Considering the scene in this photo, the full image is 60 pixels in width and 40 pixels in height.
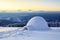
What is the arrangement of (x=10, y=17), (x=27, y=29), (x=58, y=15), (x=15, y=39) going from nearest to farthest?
(x=15, y=39) → (x=27, y=29) → (x=10, y=17) → (x=58, y=15)

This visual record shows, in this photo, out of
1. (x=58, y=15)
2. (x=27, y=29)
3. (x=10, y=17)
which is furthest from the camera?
(x=58, y=15)

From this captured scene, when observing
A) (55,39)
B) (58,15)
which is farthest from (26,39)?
(58,15)

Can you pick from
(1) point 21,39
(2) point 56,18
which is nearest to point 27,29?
(1) point 21,39

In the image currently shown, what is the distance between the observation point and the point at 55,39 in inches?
121

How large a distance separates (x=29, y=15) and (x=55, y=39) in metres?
8.10

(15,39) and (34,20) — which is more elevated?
(34,20)

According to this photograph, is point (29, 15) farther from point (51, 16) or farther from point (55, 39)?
point (55, 39)

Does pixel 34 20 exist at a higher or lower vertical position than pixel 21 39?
higher

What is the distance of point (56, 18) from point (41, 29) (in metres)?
6.68

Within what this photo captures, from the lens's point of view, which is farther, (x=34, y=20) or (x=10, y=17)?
(x=10, y=17)

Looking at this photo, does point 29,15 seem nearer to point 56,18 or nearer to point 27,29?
point 56,18

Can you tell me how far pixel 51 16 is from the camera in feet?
37.9

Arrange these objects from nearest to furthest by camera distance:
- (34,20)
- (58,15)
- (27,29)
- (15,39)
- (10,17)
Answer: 1. (15,39)
2. (27,29)
3. (34,20)
4. (10,17)
5. (58,15)

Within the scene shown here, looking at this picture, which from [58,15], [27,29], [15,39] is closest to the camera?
[15,39]
